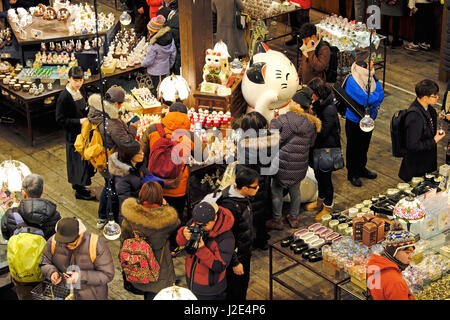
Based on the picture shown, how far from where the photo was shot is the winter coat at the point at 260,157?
6.82 meters

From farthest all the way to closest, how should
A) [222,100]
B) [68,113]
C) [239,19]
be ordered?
[239,19] < [222,100] < [68,113]

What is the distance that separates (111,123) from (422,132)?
304 centimetres

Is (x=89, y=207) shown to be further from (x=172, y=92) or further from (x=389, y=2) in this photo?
(x=389, y=2)

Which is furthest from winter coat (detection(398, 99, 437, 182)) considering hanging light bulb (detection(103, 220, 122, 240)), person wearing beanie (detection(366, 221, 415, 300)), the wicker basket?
the wicker basket

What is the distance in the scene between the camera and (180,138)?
6.98 m

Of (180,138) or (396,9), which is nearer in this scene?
(180,138)

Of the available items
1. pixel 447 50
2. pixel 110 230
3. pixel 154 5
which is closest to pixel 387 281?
pixel 110 230

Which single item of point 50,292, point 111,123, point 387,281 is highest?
point 111,123

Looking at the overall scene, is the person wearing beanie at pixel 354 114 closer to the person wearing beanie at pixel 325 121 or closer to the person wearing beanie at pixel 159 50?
the person wearing beanie at pixel 325 121

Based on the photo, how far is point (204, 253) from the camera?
554 centimetres

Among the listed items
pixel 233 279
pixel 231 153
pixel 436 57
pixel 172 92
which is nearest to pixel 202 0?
pixel 172 92

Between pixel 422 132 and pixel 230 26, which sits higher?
pixel 230 26

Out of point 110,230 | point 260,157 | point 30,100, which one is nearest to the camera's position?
point 110,230

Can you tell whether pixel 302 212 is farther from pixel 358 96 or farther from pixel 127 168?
pixel 127 168
